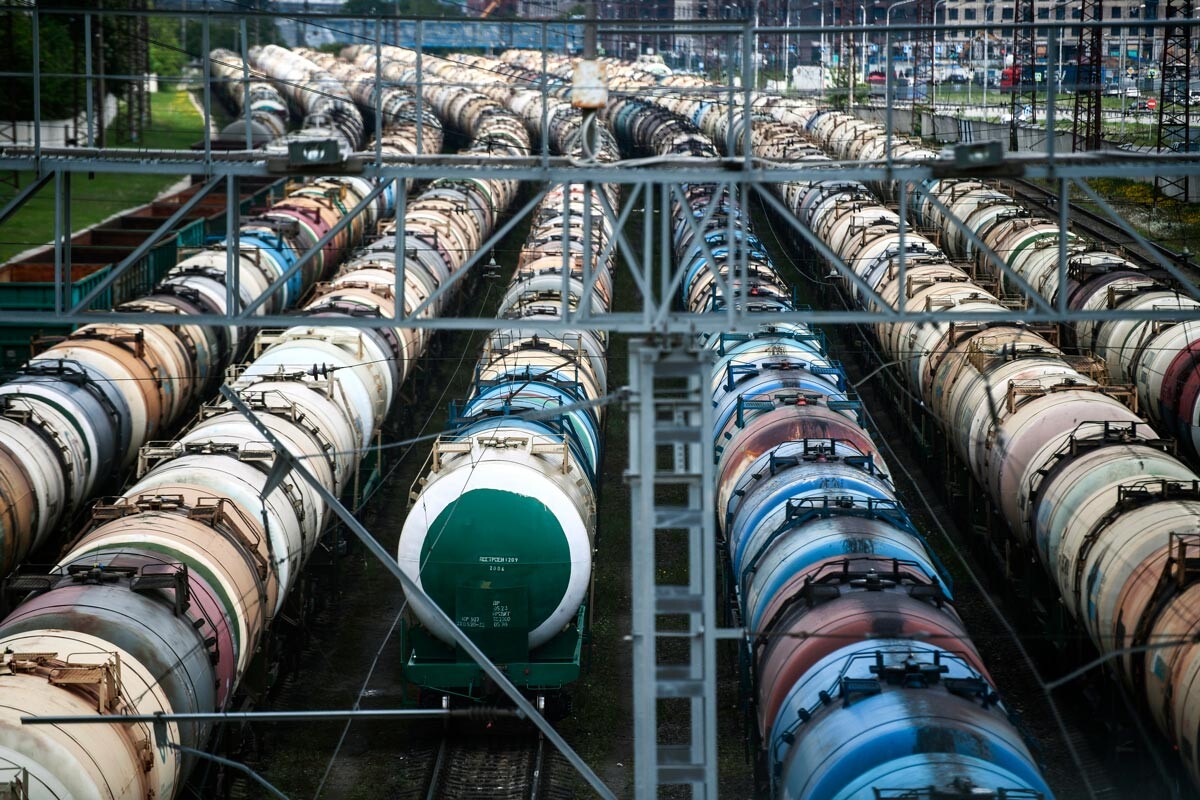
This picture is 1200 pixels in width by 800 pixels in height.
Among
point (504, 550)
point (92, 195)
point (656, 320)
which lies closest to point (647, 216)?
point (656, 320)

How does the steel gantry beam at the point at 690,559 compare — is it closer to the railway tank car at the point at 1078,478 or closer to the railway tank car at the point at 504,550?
the railway tank car at the point at 1078,478

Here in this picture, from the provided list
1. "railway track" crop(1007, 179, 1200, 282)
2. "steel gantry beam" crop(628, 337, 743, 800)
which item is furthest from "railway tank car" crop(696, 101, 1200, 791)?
Answer: "railway track" crop(1007, 179, 1200, 282)

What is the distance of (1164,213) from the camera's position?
126 ft

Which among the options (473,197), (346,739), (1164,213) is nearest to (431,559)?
(346,739)

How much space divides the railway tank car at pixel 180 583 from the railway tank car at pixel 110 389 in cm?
183

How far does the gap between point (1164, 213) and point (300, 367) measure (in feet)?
91.4

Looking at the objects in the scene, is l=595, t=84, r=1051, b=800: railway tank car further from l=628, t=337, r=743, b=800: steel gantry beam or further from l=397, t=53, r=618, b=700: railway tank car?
l=397, t=53, r=618, b=700: railway tank car

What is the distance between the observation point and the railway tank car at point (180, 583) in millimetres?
11000

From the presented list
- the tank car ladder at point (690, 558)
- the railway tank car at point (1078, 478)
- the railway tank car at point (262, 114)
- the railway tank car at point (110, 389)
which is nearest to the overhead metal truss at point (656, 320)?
the tank car ladder at point (690, 558)

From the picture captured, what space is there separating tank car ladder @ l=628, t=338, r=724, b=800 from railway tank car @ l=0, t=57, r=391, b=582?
13.8 ft

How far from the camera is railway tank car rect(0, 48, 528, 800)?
11000mm

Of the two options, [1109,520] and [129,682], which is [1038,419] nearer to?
[1109,520]

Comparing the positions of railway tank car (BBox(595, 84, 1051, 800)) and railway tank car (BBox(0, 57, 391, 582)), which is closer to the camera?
railway tank car (BBox(595, 84, 1051, 800))

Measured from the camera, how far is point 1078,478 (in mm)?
16422
